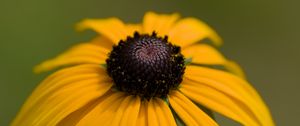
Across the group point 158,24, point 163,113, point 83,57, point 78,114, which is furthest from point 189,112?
point 158,24

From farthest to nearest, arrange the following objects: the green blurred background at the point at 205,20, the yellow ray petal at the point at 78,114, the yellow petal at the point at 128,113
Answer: the green blurred background at the point at 205,20
the yellow ray petal at the point at 78,114
the yellow petal at the point at 128,113

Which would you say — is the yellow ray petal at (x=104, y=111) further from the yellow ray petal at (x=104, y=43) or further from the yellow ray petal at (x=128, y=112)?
the yellow ray petal at (x=104, y=43)

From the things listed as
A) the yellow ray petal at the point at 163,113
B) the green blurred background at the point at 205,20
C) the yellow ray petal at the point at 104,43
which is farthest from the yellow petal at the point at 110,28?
the green blurred background at the point at 205,20

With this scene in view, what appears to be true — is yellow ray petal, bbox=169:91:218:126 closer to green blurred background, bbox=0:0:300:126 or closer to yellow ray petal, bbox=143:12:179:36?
yellow ray petal, bbox=143:12:179:36

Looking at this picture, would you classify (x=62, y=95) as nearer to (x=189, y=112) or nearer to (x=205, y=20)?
(x=189, y=112)

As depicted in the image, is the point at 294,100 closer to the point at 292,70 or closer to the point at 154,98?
the point at 292,70
